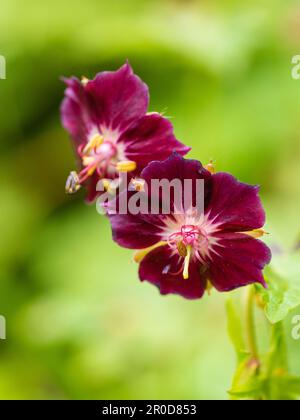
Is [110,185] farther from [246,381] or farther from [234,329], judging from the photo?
[246,381]

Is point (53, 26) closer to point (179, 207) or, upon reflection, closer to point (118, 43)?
point (118, 43)

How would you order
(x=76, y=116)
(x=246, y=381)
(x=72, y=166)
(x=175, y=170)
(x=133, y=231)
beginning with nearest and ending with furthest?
1. (x=175, y=170)
2. (x=133, y=231)
3. (x=246, y=381)
4. (x=76, y=116)
5. (x=72, y=166)

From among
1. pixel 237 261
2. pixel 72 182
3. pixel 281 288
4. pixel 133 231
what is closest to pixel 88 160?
pixel 72 182

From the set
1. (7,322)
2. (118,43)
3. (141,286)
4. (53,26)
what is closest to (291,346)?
(141,286)

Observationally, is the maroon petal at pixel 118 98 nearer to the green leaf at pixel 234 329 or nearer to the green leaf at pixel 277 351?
the green leaf at pixel 234 329

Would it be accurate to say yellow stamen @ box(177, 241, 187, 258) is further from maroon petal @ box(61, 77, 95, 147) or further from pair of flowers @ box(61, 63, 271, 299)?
maroon petal @ box(61, 77, 95, 147)

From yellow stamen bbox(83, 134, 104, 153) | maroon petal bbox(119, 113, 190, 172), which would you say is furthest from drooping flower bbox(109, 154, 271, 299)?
yellow stamen bbox(83, 134, 104, 153)
